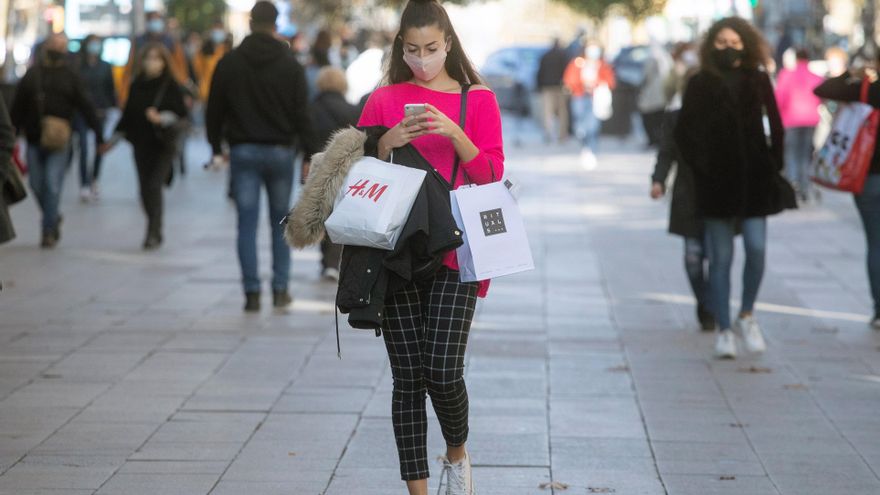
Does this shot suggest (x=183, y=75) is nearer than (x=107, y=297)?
No

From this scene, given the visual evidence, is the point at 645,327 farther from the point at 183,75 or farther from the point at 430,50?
the point at 183,75

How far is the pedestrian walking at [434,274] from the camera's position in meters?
4.83

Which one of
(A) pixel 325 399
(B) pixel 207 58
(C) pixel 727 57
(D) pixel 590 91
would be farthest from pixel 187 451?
(D) pixel 590 91

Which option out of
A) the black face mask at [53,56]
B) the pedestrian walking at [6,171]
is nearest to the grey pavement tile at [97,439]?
the pedestrian walking at [6,171]

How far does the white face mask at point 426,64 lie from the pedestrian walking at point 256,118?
15.6 feet

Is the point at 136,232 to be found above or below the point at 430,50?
below

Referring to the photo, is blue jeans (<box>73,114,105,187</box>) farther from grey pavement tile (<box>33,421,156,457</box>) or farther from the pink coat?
grey pavement tile (<box>33,421,156,457</box>)

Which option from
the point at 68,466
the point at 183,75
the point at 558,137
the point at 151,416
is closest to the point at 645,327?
the point at 151,416

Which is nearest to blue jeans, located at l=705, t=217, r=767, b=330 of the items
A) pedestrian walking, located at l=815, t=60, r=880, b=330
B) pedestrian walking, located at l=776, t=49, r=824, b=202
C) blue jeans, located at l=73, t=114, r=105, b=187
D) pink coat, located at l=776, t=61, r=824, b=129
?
pedestrian walking, located at l=815, t=60, r=880, b=330

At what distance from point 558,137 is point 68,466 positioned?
75.0 feet

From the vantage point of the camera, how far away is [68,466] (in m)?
5.82

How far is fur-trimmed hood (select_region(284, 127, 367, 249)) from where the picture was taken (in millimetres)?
4793

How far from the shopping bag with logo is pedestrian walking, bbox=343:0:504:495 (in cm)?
459

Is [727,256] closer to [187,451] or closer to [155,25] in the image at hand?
[187,451]
